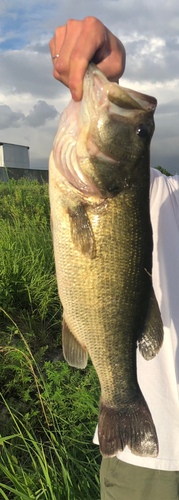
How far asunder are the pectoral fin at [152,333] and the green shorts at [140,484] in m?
0.76

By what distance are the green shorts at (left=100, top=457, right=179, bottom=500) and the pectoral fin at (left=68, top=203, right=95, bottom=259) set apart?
1.32 m

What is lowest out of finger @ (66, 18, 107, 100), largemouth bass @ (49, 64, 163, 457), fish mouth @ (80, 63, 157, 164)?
largemouth bass @ (49, 64, 163, 457)

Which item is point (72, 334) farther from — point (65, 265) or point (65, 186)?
point (65, 186)

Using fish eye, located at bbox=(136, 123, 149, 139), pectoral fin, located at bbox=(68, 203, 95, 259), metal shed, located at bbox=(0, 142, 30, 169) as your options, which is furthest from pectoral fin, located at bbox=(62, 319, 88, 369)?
metal shed, located at bbox=(0, 142, 30, 169)

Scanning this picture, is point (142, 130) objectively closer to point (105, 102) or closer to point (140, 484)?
point (105, 102)

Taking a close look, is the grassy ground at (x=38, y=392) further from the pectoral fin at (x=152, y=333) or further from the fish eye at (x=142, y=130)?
the fish eye at (x=142, y=130)

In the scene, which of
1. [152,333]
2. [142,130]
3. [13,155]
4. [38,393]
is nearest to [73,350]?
[152,333]

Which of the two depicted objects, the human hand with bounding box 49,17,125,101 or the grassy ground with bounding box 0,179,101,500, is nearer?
the human hand with bounding box 49,17,125,101

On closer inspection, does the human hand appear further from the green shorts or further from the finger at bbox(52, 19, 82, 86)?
the green shorts

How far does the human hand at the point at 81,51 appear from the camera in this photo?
129cm

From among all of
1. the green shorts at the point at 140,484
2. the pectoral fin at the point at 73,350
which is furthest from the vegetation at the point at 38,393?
the pectoral fin at the point at 73,350

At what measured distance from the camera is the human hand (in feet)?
4.23

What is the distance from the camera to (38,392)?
2.69 m

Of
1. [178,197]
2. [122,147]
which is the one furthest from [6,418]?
[122,147]
